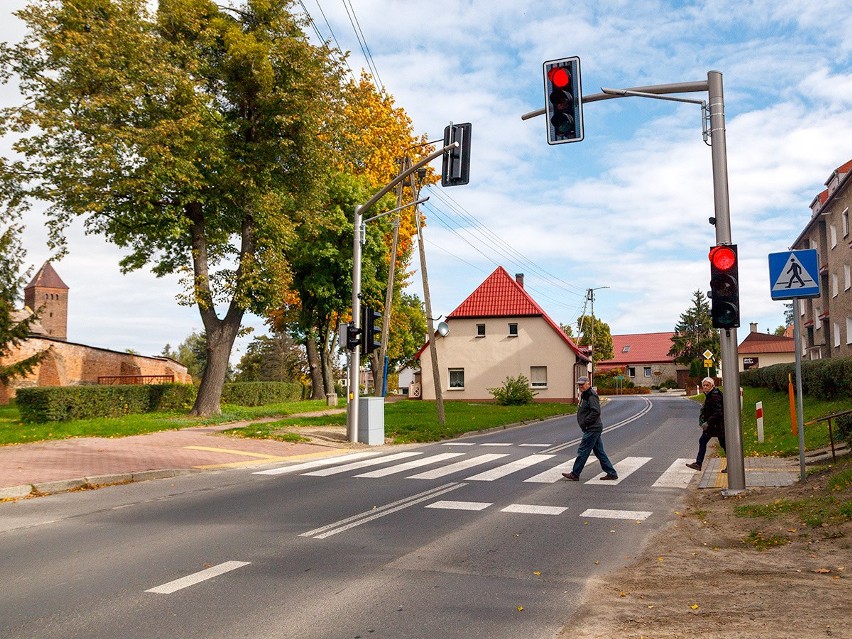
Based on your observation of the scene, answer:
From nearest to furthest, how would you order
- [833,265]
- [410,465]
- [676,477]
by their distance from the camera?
1. [676,477]
2. [410,465]
3. [833,265]

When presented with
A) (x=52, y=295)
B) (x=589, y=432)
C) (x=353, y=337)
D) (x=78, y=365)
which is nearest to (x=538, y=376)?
(x=78, y=365)

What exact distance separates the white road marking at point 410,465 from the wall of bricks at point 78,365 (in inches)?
1272

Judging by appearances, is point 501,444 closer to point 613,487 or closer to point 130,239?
point 613,487

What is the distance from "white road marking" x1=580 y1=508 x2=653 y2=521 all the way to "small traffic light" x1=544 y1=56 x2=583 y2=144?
4.78 meters

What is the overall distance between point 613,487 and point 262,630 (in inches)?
299

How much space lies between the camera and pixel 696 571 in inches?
241

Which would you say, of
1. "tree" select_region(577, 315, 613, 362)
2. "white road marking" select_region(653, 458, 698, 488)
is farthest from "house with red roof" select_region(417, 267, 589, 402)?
"tree" select_region(577, 315, 613, 362)

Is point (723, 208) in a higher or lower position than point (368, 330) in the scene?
higher

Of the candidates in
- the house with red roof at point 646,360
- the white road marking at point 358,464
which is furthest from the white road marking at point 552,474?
the house with red roof at point 646,360

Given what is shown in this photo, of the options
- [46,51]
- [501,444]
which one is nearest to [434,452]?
[501,444]

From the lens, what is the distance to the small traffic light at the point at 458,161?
45.1ft

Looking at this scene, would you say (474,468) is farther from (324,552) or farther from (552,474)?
(324,552)

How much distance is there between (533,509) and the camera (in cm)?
926

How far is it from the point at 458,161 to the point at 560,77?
4.22 meters
